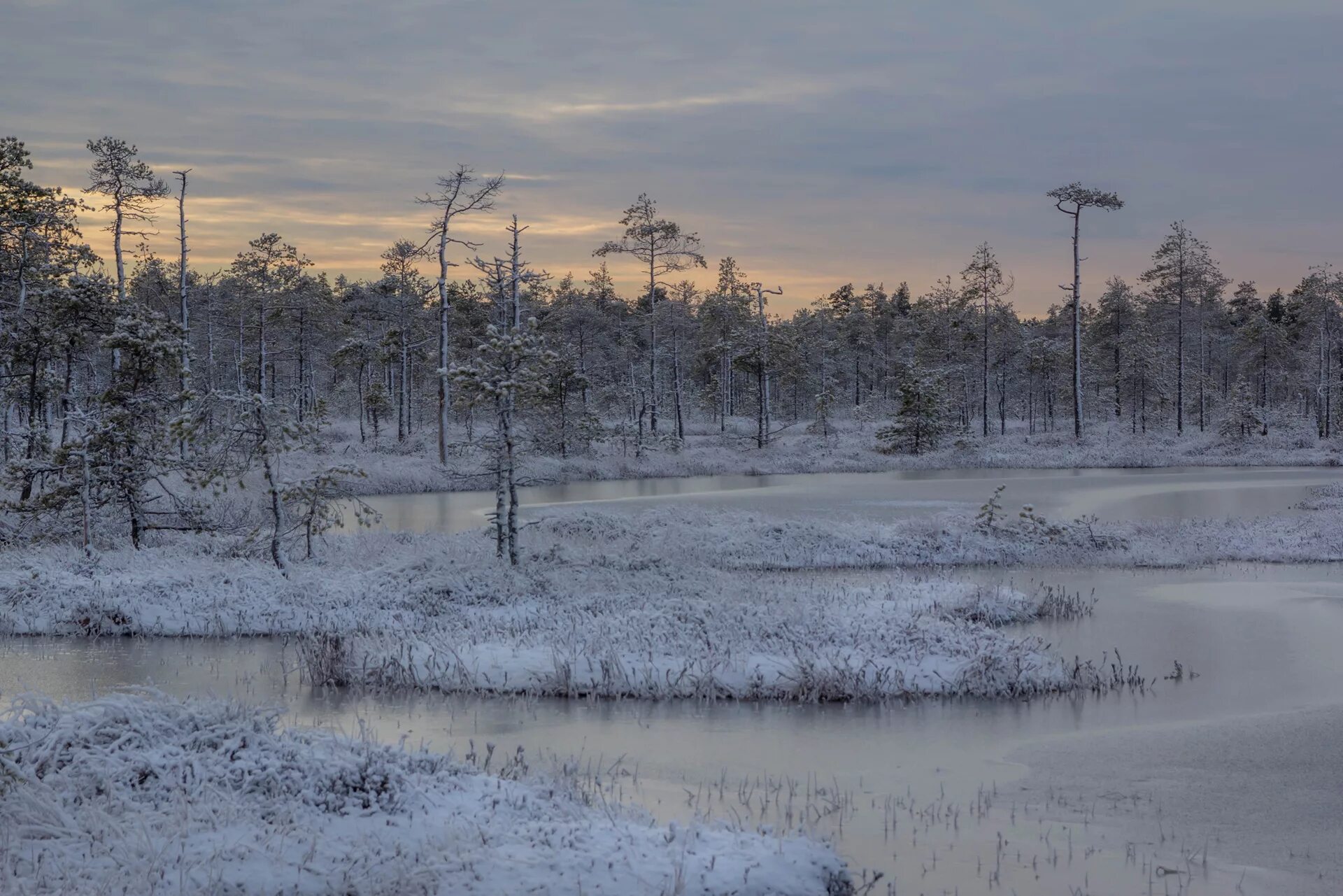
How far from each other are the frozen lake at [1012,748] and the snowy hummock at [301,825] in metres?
1.29

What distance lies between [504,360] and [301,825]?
520 inches

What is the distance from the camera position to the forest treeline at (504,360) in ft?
72.9

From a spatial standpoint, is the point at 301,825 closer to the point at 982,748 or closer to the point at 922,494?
the point at 982,748

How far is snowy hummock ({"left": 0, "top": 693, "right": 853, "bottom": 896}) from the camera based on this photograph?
671 centimetres

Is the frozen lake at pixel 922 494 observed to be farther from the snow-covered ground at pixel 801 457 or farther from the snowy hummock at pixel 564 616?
the snowy hummock at pixel 564 616

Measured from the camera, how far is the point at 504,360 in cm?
1997

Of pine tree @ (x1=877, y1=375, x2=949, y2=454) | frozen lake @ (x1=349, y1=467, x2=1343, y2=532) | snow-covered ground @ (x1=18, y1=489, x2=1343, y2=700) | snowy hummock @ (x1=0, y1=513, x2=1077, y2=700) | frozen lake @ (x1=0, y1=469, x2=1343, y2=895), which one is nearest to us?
frozen lake @ (x1=0, y1=469, x2=1343, y2=895)

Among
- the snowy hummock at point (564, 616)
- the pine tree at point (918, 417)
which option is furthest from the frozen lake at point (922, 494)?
the snowy hummock at point (564, 616)

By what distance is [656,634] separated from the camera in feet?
48.5

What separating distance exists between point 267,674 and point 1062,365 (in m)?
75.1

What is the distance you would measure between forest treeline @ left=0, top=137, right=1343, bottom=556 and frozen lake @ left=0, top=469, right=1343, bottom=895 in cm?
665

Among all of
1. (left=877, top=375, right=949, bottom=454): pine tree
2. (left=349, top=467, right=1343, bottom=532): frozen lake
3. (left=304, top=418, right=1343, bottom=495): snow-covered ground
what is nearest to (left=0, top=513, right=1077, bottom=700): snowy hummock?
(left=349, top=467, right=1343, bottom=532): frozen lake

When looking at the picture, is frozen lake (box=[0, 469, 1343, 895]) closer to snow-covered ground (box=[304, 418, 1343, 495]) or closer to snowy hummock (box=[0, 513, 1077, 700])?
snowy hummock (box=[0, 513, 1077, 700])

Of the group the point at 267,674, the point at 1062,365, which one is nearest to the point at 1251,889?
the point at 267,674
